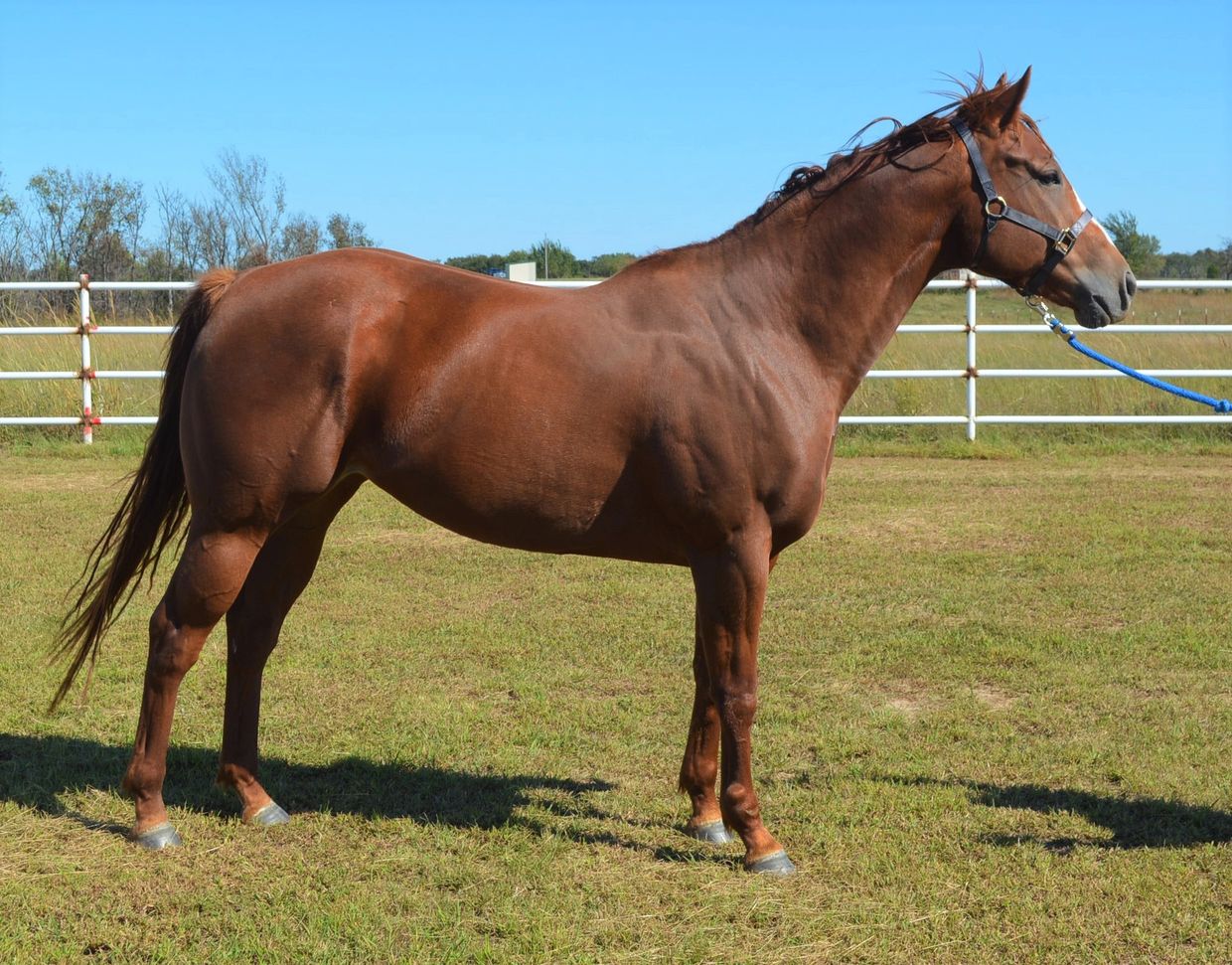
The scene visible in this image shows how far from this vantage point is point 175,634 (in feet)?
12.2

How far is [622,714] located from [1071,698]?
6.51 ft

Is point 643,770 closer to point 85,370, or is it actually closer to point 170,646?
point 170,646

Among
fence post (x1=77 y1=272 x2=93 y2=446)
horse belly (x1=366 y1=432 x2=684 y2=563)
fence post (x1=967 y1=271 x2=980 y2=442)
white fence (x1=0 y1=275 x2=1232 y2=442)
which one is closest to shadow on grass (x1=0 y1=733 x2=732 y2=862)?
horse belly (x1=366 y1=432 x2=684 y2=563)

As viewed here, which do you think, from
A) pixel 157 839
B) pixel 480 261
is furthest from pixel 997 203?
pixel 480 261

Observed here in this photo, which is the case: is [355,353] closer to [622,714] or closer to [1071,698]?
[622,714]

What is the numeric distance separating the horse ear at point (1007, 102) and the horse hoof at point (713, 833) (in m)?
2.43

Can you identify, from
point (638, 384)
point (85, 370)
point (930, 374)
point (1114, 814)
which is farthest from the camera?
point (930, 374)

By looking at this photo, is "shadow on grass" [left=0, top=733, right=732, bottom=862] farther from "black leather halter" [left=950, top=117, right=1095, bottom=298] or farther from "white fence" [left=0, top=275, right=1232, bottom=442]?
"white fence" [left=0, top=275, right=1232, bottom=442]

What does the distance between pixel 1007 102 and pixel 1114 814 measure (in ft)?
7.87

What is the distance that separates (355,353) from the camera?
A: 3.60 meters

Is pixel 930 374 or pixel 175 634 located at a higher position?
pixel 930 374

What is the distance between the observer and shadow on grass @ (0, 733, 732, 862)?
13.1 ft

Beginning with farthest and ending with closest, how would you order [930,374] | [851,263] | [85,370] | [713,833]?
[930,374] < [85,370] < [713,833] < [851,263]

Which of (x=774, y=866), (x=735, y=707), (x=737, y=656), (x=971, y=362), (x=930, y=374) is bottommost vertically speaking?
(x=774, y=866)
